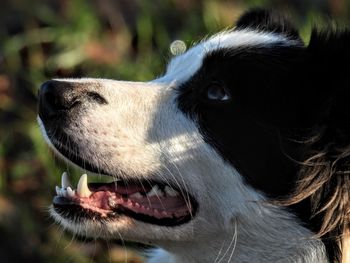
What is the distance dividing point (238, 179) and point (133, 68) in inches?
115

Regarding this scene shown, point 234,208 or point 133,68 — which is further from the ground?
point 133,68

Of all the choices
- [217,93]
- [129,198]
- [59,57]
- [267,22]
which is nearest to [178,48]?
[267,22]

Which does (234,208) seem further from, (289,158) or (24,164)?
(24,164)

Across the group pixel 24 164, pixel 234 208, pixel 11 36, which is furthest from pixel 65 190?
pixel 11 36

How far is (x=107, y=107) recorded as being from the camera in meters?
2.95

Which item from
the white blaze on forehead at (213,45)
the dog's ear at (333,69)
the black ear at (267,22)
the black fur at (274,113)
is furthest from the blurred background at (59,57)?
the dog's ear at (333,69)

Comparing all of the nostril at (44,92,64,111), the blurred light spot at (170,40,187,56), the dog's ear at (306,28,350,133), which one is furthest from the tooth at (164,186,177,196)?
the blurred light spot at (170,40,187,56)

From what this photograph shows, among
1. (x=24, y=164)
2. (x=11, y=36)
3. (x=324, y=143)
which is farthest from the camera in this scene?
(x=11, y=36)

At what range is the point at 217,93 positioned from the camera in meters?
3.02

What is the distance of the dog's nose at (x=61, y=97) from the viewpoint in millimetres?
2908

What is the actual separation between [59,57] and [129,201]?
10.2 ft

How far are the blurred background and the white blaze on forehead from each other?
68.6 inches

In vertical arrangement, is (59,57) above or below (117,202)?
above

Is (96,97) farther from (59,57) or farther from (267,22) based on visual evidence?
(59,57)
